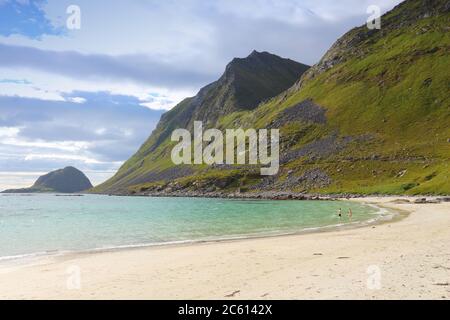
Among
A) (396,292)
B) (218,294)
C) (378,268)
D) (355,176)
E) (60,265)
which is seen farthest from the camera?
(355,176)

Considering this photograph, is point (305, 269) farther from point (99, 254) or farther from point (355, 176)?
point (355, 176)

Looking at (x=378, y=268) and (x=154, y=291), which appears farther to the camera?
(x=378, y=268)

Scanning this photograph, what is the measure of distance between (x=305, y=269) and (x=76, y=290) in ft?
36.5

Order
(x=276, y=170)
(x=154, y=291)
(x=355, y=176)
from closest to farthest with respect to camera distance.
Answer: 1. (x=154, y=291)
2. (x=355, y=176)
3. (x=276, y=170)

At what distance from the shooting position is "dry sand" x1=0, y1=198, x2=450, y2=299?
1688 cm

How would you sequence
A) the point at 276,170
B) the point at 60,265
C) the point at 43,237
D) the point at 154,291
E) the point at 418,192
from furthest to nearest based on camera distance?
the point at 276,170 → the point at 418,192 → the point at 43,237 → the point at 60,265 → the point at 154,291

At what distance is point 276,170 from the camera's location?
7756 inches

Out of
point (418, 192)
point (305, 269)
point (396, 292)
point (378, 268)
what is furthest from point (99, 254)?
point (418, 192)

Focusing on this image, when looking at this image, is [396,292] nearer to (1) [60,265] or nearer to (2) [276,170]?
(1) [60,265]

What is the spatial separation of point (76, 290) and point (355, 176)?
15807 centimetres

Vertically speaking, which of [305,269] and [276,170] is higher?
[276,170]

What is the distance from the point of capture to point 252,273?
21.7m

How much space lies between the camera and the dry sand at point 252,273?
1688 centimetres

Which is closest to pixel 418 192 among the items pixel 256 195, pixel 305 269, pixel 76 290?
pixel 256 195
